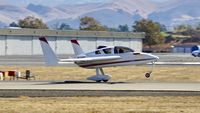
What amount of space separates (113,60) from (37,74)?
33.2ft

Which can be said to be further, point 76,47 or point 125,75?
point 125,75

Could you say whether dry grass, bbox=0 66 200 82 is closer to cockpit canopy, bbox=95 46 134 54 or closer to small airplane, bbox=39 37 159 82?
small airplane, bbox=39 37 159 82

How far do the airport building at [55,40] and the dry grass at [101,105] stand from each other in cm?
8043

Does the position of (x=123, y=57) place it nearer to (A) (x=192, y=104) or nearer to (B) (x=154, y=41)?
(A) (x=192, y=104)

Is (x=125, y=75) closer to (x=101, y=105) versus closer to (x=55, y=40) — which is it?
(x=101, y=105)

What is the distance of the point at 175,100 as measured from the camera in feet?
92.2

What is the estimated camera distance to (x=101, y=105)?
1013 inches

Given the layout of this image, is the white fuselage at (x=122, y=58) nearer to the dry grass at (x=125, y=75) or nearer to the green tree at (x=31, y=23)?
the dry grass at (x=125, y=75)

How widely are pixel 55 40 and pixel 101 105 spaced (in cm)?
9367

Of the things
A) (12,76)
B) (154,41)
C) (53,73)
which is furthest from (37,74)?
(154,41)

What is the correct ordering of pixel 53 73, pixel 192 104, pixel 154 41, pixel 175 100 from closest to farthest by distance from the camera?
pixel 192 104
pixel 175 100
pixel 53 73
pixel 154 41

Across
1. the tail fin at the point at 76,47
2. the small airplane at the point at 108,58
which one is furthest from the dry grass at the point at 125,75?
the tail fin at the point at 76,47

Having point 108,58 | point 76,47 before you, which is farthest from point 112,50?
point 76,47

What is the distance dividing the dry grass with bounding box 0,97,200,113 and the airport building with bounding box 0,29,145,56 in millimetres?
80429
